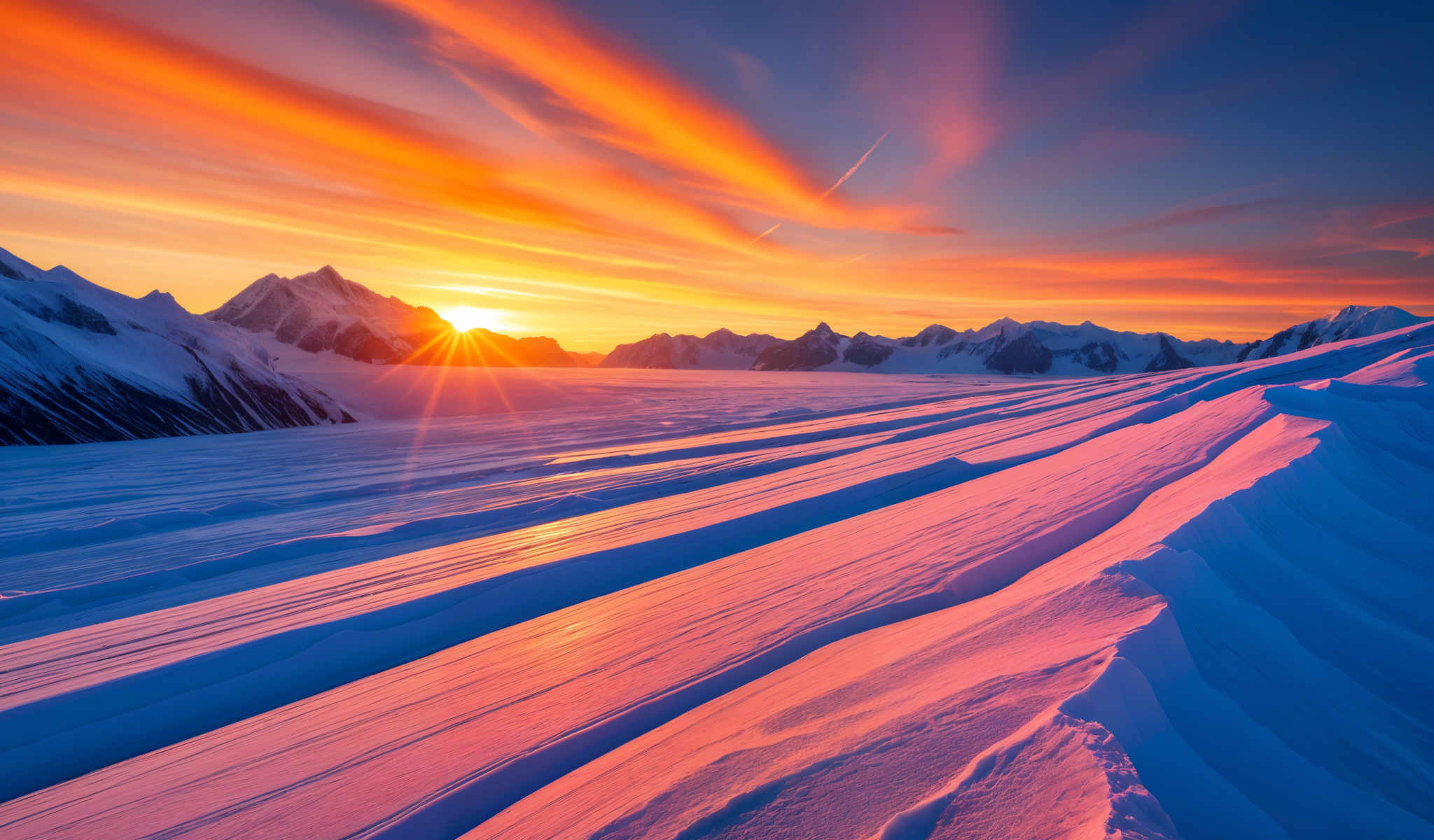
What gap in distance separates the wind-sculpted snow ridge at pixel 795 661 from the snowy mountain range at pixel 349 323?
77.5 meters

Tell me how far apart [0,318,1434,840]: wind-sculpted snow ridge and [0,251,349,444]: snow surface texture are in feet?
35.3

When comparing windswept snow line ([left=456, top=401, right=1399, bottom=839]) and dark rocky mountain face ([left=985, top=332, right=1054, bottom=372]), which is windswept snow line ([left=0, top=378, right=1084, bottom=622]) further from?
dark rocky mountain face ([left=985, top=332, right=1054, bottom=372])

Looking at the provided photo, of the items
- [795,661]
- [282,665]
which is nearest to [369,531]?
[282,665]

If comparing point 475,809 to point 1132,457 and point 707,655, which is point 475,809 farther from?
point 1132,457

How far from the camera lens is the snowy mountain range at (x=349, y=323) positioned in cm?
7206

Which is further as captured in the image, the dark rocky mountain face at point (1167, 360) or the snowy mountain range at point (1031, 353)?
the dark rocky mountain face at point (1167, 360)

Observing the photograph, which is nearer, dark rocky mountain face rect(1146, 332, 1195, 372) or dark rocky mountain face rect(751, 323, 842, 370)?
dark rocky mountain face rect(1146, 332, 1195, 372)

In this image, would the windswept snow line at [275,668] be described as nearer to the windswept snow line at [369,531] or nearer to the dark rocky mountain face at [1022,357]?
the windswept snow line at [369,531]

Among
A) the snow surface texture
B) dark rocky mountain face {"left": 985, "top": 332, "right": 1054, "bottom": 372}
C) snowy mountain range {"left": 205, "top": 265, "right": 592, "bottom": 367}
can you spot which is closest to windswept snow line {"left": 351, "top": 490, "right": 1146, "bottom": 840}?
the snow surface texture

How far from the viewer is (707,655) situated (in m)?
2.65

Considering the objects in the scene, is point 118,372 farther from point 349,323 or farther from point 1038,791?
point 349,323

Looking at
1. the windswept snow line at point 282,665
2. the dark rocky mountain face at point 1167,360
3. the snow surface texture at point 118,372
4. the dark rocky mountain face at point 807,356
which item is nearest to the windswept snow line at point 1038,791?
the windswept snow line at point 282,665

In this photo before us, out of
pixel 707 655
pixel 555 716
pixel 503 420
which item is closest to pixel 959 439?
pixel 707 655

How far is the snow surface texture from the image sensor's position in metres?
12.3
